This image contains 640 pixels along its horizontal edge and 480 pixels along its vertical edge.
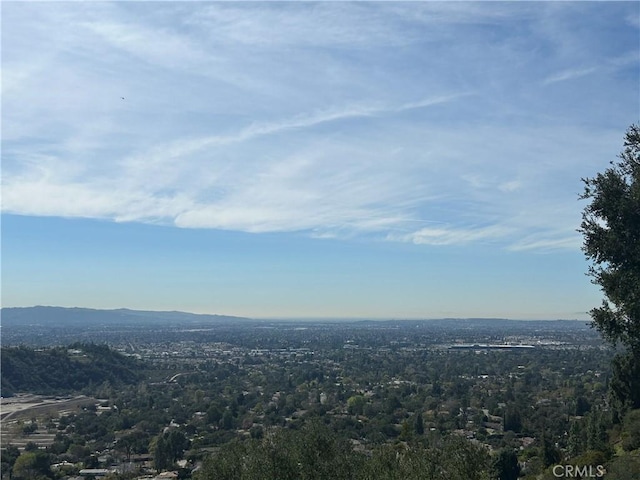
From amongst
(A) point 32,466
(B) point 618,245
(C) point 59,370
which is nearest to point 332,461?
(B) point 618,245

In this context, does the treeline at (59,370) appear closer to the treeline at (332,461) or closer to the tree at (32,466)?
the tree at (32,466)

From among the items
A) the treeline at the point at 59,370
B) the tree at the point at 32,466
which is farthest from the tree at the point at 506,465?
the treeline at the point at 59,370

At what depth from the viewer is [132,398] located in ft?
150

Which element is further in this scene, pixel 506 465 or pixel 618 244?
pixel 506 465

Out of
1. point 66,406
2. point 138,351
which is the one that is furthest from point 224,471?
point 138,351

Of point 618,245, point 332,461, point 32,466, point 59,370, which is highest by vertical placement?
point 618,245

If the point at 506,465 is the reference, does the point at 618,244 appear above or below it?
above

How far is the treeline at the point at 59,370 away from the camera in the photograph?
5184 centimetres

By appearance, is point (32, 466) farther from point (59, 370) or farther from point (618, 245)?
point (59, 370)

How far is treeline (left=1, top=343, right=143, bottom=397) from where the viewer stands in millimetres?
51844

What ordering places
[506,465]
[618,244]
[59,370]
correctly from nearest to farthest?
[618,244] → [506,465] → [59,370]

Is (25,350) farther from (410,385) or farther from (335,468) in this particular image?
(335,468)

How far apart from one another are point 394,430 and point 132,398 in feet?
77.5

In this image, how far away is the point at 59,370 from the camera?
5475cm
